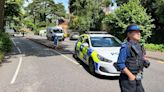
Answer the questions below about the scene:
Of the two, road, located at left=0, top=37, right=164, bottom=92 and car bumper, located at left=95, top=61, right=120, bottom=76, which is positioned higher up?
car bumper, located at left=95, top=61, right=120, bottom=76

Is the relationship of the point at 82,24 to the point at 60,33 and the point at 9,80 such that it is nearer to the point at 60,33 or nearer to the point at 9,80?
the point at 60,33

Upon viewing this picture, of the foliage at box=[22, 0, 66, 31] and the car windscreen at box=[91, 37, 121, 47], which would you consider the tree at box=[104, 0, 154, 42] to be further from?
the foliage at box=[22, 0, 66, 31]

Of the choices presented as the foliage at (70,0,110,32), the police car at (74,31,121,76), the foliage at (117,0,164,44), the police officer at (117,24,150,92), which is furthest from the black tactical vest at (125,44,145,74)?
the foliage at (70,0,110,32)

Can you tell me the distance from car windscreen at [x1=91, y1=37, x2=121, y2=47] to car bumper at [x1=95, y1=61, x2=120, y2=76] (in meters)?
1.92

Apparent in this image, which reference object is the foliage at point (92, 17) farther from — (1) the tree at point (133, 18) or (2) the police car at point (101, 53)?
(2) the police car at point (101, 53)

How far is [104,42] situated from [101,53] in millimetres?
1829

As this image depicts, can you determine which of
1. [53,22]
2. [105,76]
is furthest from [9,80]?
[53,22]

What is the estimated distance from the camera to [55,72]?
12.4 m

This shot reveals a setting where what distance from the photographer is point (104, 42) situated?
42.7 feet

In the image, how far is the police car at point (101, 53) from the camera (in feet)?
35.0

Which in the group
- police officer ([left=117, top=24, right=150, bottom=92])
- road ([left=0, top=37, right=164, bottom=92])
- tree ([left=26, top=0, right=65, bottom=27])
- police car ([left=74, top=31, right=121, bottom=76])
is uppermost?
tree ([left=26, top=0, right=65, bottom=27])

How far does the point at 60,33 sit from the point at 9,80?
35.3m

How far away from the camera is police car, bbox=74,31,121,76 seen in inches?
420

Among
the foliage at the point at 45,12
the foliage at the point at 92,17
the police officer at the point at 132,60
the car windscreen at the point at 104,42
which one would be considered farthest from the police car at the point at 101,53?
the foliage at the point at 45,12
